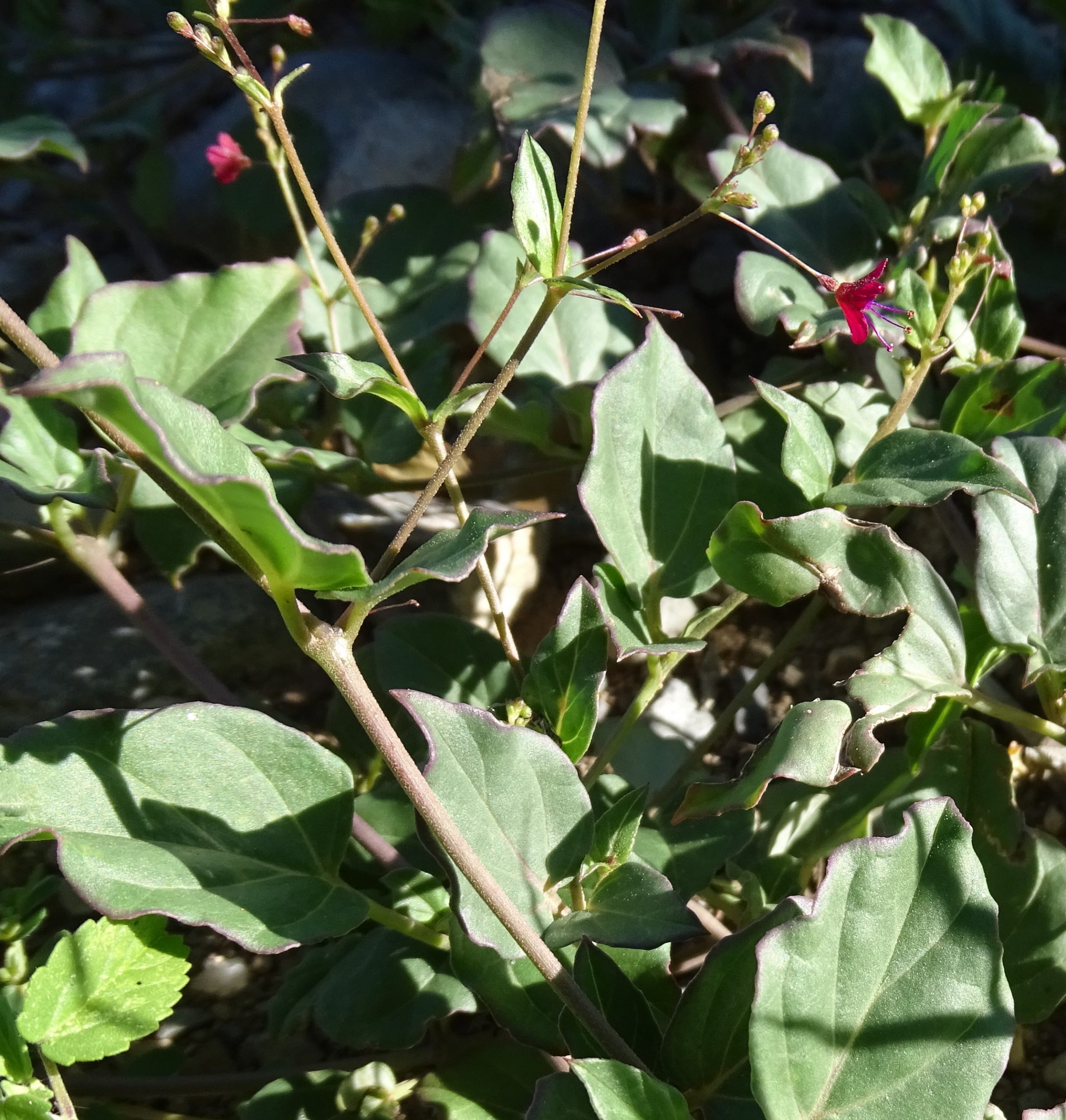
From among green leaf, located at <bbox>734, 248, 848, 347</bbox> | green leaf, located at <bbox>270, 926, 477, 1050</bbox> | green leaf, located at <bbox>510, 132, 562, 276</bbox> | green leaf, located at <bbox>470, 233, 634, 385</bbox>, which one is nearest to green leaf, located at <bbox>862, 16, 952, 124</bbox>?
green leaf, located at <bbox>734, 248, 848, 347</bbox>

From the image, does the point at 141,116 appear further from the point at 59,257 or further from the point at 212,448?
the point at 212,448

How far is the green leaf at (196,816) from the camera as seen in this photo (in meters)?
0.77

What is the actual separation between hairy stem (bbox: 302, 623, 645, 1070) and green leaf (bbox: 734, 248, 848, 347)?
0.54 metres

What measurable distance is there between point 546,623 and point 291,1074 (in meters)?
0.62

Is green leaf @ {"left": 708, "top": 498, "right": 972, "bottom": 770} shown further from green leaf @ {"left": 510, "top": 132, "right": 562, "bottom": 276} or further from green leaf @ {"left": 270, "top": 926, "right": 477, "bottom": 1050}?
green leaf @ {"left": 270, "top": 926, "right": 477, "bottom": 1050}

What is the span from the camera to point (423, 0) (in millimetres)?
1770

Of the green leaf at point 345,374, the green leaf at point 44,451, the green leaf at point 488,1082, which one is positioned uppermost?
the green leaf at point 345,374

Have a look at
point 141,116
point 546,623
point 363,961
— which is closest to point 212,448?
point 363,961

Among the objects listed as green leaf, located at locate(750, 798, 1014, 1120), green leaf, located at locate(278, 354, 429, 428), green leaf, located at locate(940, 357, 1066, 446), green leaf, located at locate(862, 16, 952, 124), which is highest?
green leaf, located at locate(278, 354, 429, 428)

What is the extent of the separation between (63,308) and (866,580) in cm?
82

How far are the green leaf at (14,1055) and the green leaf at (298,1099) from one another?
0.59 feet

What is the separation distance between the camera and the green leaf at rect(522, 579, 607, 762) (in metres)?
0.90

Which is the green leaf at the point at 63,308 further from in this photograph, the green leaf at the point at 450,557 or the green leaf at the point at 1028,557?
the green leaf at the point at 1028,557

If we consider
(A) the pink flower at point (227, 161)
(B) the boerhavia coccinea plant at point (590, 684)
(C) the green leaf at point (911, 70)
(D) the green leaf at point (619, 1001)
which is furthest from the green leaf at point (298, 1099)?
(C) the green leaf at point (911, 70)
